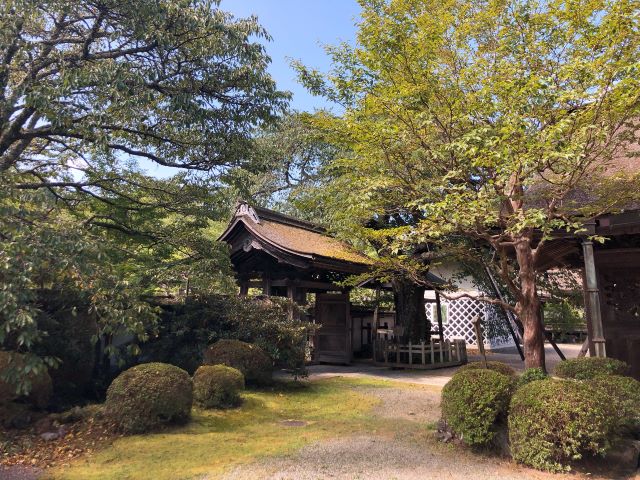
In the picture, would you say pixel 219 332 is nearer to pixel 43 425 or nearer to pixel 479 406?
pixel 43 425

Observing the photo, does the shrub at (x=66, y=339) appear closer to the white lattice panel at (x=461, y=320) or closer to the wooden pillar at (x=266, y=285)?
the wooden pillar at (x=266, y=285)

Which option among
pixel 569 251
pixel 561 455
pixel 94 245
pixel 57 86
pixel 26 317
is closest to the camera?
pixel 26 317

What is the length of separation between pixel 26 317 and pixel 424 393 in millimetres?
8491

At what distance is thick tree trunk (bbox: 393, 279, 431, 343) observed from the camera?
52.4 ft

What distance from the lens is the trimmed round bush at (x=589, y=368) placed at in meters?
6.68

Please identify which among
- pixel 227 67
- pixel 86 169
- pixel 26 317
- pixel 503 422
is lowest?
pixel 503 422

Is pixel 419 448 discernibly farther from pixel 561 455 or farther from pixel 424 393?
pixel 424 393

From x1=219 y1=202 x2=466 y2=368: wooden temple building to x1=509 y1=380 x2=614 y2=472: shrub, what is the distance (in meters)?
8.54

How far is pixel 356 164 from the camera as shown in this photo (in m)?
8.49

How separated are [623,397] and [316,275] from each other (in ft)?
35.6

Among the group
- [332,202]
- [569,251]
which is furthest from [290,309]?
[569,251]

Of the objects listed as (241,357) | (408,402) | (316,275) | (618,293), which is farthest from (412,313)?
(241,357)

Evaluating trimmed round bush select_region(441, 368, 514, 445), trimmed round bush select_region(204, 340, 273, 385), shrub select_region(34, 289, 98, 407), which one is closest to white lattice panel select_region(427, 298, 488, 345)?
trimmed round bush select_region(204, 340, 273, 385)

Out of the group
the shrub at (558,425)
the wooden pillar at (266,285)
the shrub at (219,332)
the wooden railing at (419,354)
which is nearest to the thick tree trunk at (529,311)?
the shrub at (558,425)
